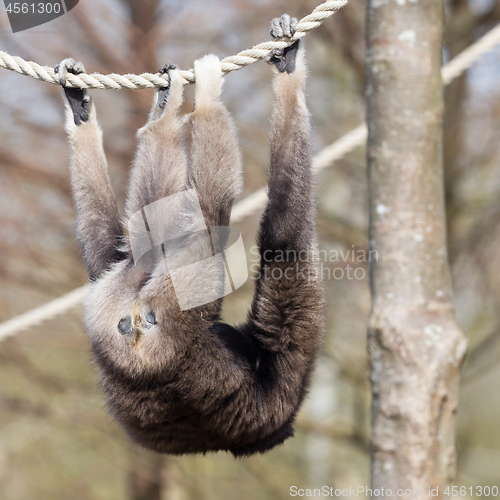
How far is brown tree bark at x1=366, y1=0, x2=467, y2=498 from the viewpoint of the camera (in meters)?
2.33

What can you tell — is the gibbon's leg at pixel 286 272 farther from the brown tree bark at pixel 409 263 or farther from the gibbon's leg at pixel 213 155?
the brown tree bark at pixel 409 263

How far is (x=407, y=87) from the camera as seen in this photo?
2.59 metres

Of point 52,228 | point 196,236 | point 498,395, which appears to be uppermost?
point 52,228

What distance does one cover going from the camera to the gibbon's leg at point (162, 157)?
291 centimetres

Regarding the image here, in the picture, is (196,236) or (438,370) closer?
(438,370)

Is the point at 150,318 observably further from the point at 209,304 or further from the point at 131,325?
the point at 209,304

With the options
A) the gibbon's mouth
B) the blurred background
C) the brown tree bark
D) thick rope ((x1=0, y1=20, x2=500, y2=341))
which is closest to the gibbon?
the gibbon's mouth

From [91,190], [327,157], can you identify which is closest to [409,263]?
[327,157]

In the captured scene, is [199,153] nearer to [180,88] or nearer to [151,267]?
[180,88]

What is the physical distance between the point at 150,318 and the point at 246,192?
16.6 feet

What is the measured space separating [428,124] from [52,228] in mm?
6305

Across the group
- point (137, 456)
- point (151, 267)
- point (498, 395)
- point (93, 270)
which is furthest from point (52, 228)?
point (498, 395)

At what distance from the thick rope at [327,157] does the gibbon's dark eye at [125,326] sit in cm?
103

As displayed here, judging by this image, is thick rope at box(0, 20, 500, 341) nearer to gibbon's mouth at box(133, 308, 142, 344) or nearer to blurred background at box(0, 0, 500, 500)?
gibbon's mouth at box(133, 308, 142, 344)
